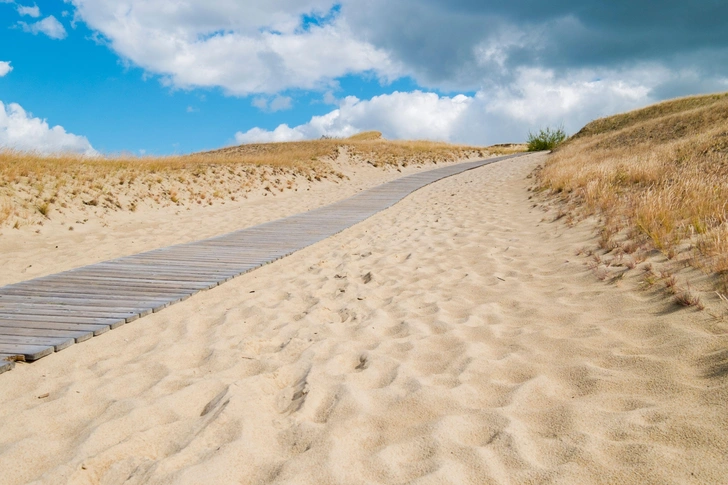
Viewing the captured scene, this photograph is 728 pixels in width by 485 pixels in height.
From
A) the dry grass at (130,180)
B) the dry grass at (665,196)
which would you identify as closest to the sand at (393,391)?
the dry grass at (665,196)

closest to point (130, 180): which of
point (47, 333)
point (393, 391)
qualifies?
point (47, 333)

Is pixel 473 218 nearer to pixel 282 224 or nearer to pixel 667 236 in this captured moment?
pixel 282 224

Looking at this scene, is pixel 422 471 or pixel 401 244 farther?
pixel 401 244

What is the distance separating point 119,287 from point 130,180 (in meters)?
8.91

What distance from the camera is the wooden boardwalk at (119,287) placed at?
3.94 metres

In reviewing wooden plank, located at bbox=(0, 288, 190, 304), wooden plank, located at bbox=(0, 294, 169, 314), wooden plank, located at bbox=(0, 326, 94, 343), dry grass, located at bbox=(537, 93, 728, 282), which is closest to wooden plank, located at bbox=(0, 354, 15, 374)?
wooden plank, located at bbox=(0, 326, 94, 343)

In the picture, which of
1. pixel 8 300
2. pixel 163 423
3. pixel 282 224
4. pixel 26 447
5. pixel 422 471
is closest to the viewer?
pixel 422 471

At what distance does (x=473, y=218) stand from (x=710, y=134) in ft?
23.4

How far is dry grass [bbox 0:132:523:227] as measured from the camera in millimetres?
10547

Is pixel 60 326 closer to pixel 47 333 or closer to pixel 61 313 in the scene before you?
pixel 47 333

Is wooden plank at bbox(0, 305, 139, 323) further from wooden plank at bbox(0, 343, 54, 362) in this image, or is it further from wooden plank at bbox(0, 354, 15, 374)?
wooden plank at bbox(0, 354, 15, 374)

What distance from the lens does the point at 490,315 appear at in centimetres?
398

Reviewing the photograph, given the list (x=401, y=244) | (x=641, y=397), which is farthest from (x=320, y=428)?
(x=401, y=244)

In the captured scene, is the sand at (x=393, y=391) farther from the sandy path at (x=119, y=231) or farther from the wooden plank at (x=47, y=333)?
the sandy path at (x=119, y=231)
